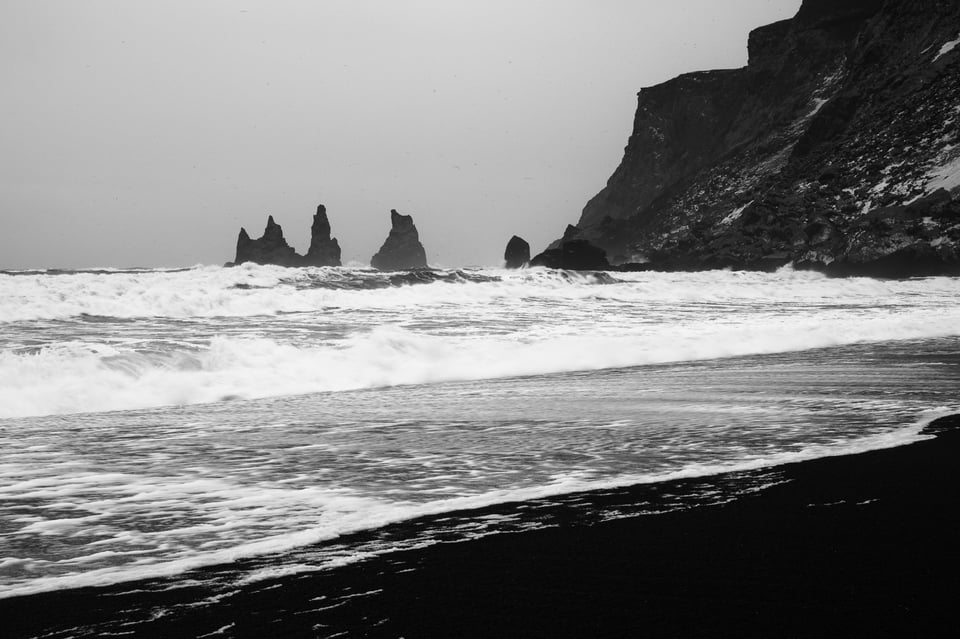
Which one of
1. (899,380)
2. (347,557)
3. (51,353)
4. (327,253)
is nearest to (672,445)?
(347,557)

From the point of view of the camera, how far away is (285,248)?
400ft

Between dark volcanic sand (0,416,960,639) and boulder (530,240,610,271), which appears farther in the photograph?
boulder (530,240,610,271)

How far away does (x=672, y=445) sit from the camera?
19.2ft

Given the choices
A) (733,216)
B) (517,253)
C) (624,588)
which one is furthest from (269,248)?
(624,588)

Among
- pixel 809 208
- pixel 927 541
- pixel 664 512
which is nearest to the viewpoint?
pixel 927 541

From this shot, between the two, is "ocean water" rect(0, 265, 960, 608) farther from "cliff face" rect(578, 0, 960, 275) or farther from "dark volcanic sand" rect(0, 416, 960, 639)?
"cliff face" rect(578, 0, 960, 275)

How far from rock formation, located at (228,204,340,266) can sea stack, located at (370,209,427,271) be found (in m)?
17.9

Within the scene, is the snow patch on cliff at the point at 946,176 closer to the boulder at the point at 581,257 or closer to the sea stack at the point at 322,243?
the boulder at the point at 581,257

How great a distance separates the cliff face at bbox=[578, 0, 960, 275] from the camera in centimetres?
5912

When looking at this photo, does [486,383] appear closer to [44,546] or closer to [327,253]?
[44,546]

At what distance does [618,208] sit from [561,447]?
497 ft

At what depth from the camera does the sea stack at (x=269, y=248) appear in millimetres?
120800

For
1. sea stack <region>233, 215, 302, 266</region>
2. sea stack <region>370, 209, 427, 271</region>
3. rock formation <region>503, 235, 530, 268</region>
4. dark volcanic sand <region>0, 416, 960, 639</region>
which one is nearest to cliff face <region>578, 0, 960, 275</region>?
rock formation <region>503, 235, 530, 268</region>

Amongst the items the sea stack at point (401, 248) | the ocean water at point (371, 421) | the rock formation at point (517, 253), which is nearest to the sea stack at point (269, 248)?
the sea stack at point (401, 248)
